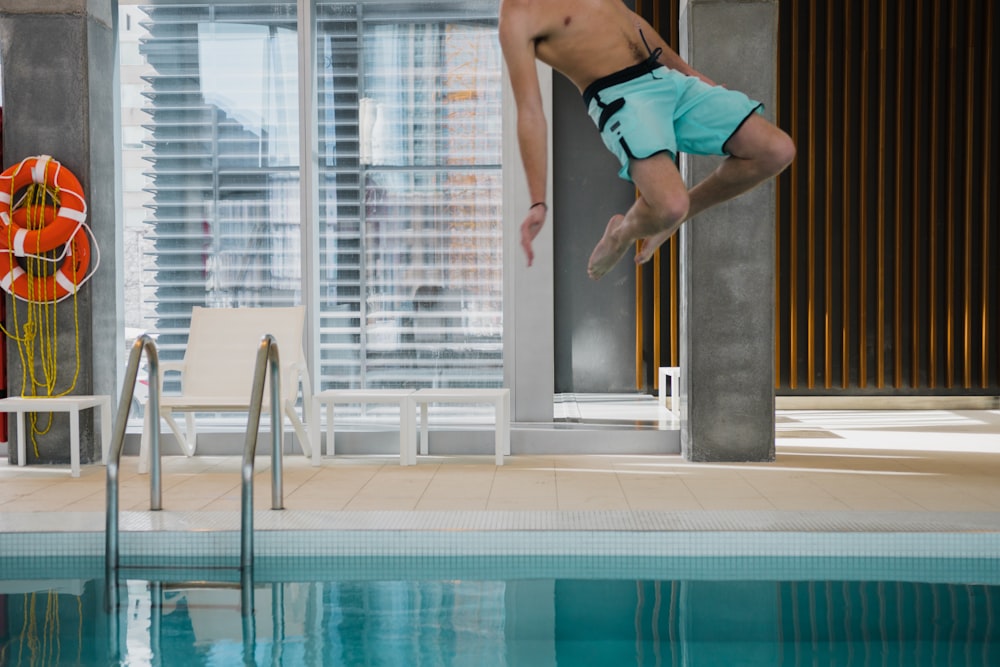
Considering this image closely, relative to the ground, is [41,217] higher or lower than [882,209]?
lower

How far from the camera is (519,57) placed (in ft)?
9.64

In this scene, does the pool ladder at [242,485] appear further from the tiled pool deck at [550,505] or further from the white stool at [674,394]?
the white stool at [674,394]

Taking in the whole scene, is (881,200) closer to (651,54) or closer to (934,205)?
(934,205)

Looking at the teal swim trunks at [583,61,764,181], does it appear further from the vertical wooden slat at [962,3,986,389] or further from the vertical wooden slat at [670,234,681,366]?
the vertical wooden slat at [962,3,986,389]

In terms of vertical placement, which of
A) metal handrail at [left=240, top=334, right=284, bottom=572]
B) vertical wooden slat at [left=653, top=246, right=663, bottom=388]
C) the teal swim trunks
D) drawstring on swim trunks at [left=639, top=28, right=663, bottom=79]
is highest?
drawstring on swim trunks at [left=639, top=28, right=663, bottom=79]

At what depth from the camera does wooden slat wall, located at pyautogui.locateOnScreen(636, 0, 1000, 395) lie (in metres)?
8.68

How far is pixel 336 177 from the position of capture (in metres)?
6.34

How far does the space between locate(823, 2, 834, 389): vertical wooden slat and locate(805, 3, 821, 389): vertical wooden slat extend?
0.28ft

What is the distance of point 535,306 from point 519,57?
338cm

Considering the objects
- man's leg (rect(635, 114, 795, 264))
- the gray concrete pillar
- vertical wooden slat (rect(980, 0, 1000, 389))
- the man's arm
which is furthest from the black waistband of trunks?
vertical wooden slat (rect(980, 0, 1000, 389))

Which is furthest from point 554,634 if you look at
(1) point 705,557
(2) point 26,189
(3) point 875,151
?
(3) point 875,151

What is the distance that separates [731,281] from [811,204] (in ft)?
11.4

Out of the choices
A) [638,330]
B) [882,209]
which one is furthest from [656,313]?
[882,209]

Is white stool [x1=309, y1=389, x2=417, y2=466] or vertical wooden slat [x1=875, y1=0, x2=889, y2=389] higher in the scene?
vertical wooden slat [x1=875, y1=0, x2=889, y2=389]
